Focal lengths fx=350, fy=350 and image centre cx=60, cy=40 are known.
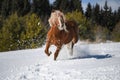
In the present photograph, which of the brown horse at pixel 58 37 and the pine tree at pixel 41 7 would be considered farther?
the pine tree at pixel 41 7

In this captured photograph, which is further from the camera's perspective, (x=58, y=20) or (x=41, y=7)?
(x=41, y=7)

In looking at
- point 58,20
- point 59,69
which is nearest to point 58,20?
point 58,20

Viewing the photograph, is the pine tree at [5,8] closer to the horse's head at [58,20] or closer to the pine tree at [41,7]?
the pine tree at [41,7]

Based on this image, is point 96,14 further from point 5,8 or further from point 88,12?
point 5,8

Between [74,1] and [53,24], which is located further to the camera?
[74,1]

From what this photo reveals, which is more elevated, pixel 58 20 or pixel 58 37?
pixel 58 20

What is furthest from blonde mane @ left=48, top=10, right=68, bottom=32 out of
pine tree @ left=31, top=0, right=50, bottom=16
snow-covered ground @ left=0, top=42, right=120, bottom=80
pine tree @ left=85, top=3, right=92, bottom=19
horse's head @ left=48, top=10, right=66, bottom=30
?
pine tree @ left=85, top=3, right=92, bottom=19

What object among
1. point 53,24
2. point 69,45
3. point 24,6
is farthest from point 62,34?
point 24,6

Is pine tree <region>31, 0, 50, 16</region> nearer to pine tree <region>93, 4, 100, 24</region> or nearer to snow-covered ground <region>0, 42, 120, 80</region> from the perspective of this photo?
pine tree <region>93, 4, 100, 24</region>

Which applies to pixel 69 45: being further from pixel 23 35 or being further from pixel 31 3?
pixel 31 3

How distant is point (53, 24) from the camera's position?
1032 cm

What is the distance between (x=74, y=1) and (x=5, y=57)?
7266 centimetres

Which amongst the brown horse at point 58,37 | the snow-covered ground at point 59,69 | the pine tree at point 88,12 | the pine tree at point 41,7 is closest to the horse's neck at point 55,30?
the brown horse at point 58,37

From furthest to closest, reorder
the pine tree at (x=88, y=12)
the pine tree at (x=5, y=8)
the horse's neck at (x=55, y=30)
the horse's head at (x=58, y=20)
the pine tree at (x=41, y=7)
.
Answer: the pine tree at (x=88, y=12) < the pine tree at (x=41, y=7) < the pine tree at (x=5, y=8) < the horse's head at (x=58, y=20) < the horse's neck at (x=55, y=30)
